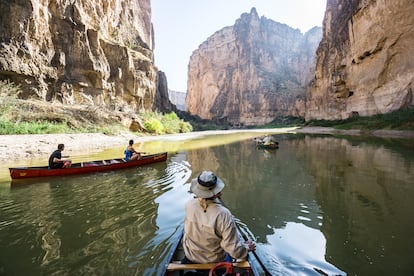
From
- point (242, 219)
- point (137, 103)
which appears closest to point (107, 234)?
point (242, 219)

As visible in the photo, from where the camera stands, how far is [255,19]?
3853 inches

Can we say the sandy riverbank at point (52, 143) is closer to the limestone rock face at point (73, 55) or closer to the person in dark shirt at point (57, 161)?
the person in dark shirt at point (57, 161)

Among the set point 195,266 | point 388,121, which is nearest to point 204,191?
point 195,266

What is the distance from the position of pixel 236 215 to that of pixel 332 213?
7.94 feet

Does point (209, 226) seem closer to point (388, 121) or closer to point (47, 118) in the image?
point (47, 118)

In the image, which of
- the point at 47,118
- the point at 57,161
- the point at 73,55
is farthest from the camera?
the point at 73,55

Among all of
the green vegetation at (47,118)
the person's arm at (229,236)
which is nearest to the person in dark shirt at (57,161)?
the person's arm at (229,236)

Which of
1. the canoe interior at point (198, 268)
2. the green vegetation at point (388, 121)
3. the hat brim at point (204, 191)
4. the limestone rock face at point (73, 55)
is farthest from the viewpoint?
the limestone rock face at point (73, 55)

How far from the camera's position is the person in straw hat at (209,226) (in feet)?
7.90

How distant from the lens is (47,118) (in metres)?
21.3

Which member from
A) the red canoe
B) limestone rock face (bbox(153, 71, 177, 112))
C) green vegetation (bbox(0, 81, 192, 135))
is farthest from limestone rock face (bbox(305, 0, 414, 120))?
limestone rock face (bbox(153, 71, 177, 112))

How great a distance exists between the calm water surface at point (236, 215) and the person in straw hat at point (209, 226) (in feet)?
4.31

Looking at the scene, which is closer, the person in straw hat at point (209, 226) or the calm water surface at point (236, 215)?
the person in straw hat at point (209, 226)

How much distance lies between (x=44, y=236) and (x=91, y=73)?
3478 centimetres
